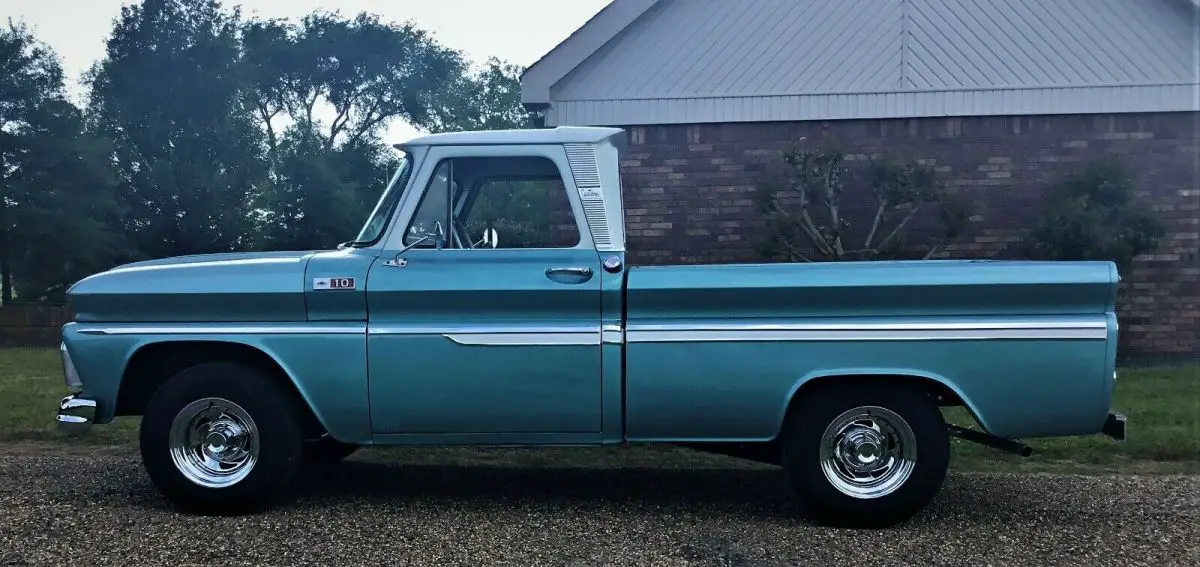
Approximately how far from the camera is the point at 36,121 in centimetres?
1560

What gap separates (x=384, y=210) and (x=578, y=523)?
1.85 m

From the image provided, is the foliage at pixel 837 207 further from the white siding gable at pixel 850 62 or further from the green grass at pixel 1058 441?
the green grass at pixel 1058 441

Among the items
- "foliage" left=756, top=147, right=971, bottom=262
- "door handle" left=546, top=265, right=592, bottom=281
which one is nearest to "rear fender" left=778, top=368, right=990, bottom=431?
"door handle" left=546, top=265, right=592, bottom=281

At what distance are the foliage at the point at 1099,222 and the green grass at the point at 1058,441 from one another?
Result: 129cm

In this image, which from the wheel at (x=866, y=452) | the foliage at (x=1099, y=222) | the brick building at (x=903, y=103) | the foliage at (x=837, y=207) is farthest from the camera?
the brick building at (x=903, y=103)

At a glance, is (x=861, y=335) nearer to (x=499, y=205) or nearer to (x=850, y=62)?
(x=499, y=205)

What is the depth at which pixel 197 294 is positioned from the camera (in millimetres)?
4957

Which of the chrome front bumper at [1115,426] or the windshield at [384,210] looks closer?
the chrome front bumper at [1115,426]

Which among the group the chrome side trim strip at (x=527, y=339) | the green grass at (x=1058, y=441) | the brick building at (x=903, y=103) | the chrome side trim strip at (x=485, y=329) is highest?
the brick building at (x=903, y=103)

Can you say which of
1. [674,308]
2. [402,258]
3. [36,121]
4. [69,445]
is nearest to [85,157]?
[36,121]

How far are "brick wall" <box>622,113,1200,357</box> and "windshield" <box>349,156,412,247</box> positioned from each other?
573 centimetres

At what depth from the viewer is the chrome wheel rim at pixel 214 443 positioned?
16.2 feet

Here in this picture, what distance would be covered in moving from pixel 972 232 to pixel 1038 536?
6530 millimetres

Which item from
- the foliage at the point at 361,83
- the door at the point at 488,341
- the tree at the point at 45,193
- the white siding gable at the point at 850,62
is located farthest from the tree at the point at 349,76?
the door at the point at 488,341
